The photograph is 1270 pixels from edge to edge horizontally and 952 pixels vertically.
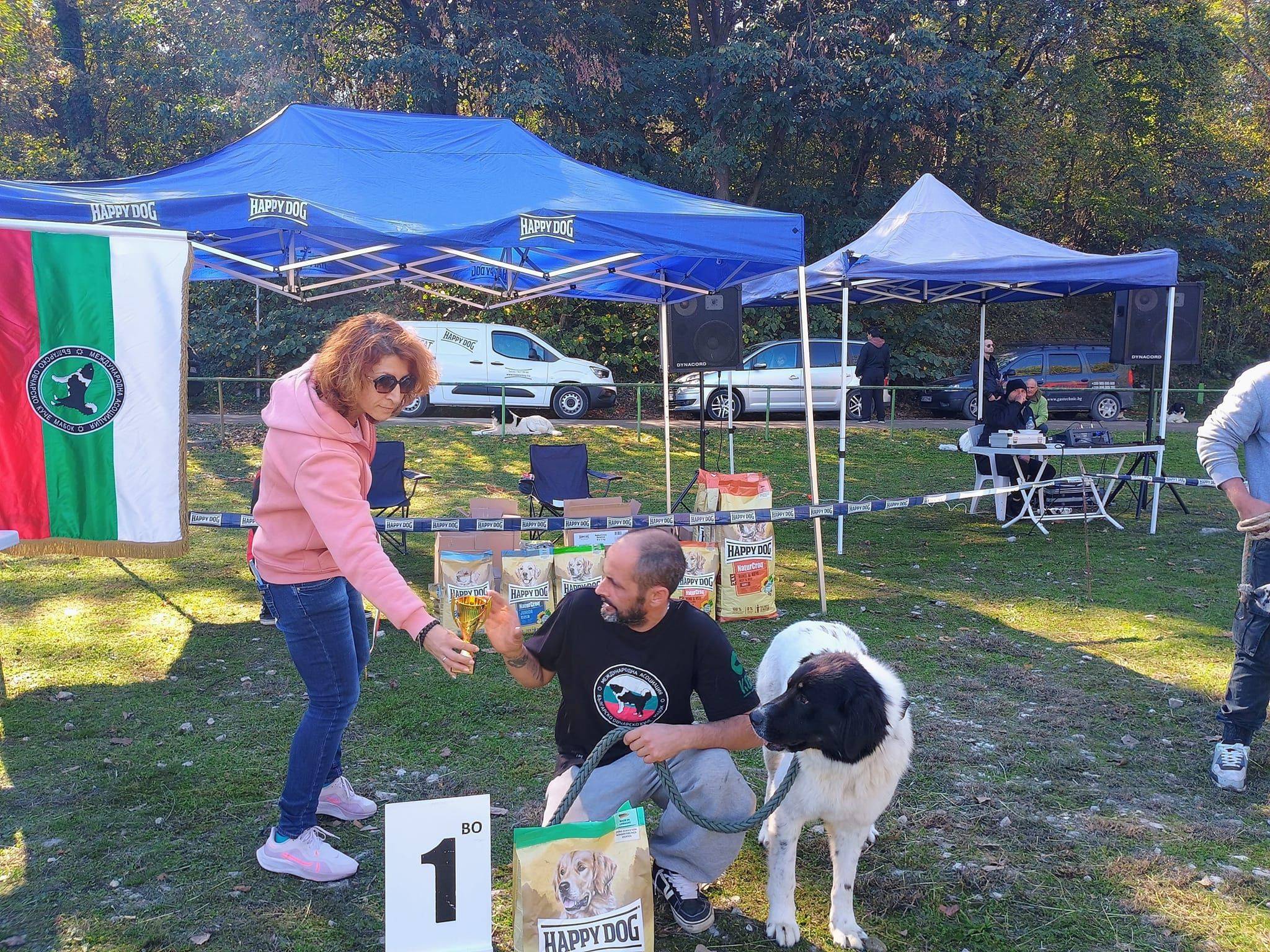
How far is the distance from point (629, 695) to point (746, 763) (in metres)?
1.50

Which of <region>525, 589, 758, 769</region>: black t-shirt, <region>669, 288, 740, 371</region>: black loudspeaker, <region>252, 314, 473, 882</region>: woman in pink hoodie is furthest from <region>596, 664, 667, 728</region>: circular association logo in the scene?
<region>669, 288, 740, 371</region>: black loudspeaker

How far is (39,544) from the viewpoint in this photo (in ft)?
13.3

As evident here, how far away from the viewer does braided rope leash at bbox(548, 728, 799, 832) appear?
247 cm

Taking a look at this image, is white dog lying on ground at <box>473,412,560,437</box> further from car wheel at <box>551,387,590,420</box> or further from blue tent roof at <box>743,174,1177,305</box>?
blue tent roof at <box>743,174,1177,305</box>

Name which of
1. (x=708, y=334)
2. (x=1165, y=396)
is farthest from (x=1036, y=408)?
(x=708, y=334)

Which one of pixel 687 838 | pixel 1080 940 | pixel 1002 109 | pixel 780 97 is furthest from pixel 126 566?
pixel 1002 109

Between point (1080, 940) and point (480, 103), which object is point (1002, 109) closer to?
point (480, 103)

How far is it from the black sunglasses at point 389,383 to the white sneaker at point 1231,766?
11.5ft

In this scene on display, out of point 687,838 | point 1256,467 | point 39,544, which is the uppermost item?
point 1256,467

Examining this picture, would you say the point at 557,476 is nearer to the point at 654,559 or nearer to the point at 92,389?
the point at 92,389

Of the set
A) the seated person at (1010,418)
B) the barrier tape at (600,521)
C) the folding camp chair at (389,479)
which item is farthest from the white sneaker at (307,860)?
the seated person at (1010,418)

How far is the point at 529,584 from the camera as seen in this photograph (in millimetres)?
5535

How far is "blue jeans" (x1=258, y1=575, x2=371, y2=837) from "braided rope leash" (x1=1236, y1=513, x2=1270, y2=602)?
3.09 metres

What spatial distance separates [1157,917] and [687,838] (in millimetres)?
1516
